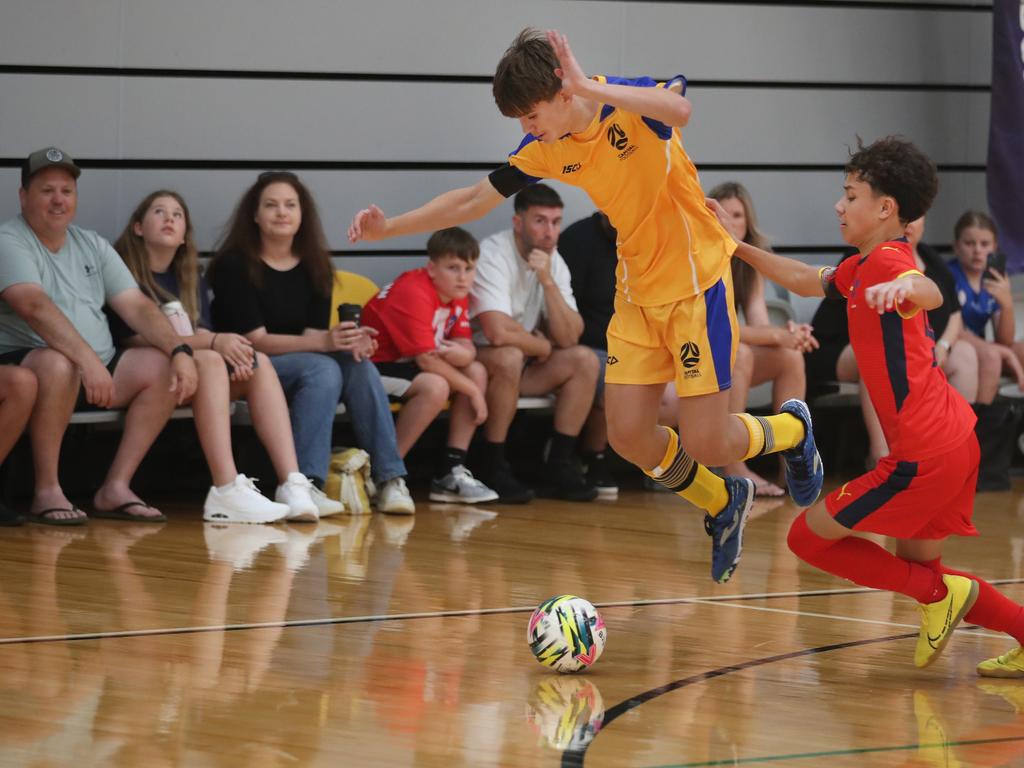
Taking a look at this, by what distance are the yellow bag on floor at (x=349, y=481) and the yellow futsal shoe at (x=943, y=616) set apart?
2.91 meters

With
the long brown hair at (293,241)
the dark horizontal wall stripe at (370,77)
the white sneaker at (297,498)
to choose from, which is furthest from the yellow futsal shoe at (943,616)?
the dark horizontal wall stripe at (370,77)

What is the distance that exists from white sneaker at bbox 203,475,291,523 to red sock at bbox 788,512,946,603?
8.08 feet

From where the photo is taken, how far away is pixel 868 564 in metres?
3.57

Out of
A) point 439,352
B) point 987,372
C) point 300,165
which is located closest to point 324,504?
point 439,352

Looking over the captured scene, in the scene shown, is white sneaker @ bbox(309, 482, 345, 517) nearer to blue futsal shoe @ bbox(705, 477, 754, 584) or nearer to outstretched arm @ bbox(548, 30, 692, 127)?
blue futsal shoe @ bbox(705, 477, 754, 584)

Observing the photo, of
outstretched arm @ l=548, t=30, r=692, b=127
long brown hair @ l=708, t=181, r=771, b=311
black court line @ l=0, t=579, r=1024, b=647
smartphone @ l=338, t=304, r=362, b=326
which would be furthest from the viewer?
long brown hair @ l=708, t=181, r=771, b=311

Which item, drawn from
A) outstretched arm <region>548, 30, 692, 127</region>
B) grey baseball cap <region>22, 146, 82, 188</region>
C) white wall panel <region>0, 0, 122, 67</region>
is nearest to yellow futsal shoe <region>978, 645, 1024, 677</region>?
outstretched arm <region>548, 30, 692, 127</region>

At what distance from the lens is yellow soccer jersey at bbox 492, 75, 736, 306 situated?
381 cm

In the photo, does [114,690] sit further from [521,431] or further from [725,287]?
[521,431]

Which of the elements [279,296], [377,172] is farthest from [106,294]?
[377,172]

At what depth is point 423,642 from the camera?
372 centimetres

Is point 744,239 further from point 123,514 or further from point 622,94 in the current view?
point 622,94

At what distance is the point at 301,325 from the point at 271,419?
21.9 inches

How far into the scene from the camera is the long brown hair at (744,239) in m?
6.66
